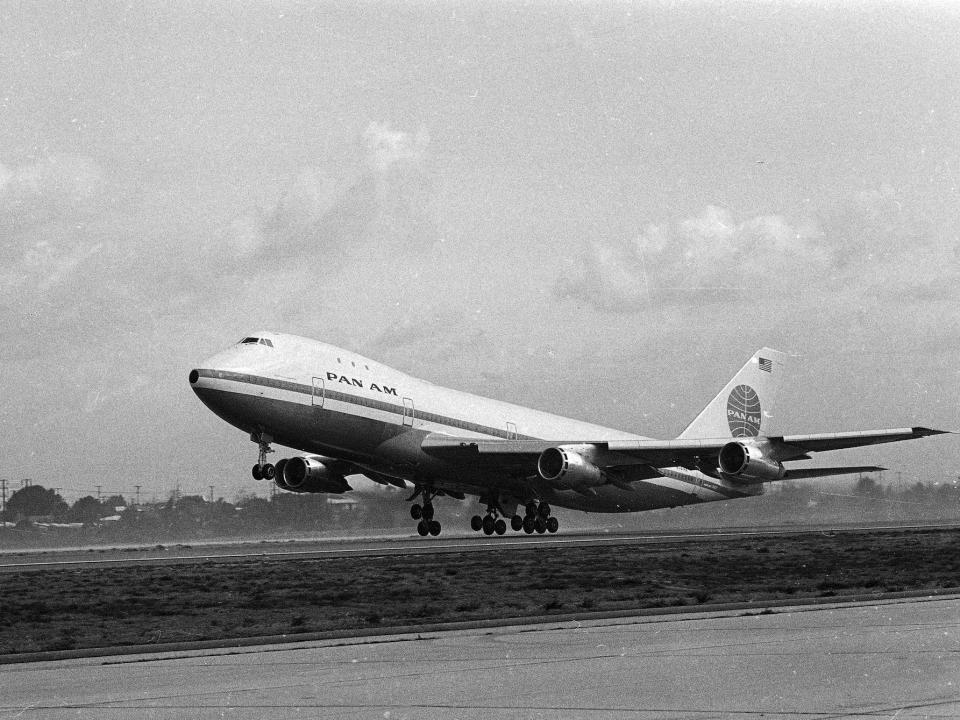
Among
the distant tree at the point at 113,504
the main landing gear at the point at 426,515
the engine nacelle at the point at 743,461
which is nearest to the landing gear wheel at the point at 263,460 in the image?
the main landing gear at the point at 426,515

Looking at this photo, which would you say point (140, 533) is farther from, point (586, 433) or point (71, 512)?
point (71, 512)

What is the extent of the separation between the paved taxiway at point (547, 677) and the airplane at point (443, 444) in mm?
26894

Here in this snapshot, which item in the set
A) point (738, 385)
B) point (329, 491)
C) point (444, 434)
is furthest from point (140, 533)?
point (738, 385)

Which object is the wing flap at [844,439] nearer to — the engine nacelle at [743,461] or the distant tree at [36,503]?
the engine nacelle at [743,461]

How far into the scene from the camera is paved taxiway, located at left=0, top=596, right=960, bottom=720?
8219 millimetres

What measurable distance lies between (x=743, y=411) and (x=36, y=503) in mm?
72111

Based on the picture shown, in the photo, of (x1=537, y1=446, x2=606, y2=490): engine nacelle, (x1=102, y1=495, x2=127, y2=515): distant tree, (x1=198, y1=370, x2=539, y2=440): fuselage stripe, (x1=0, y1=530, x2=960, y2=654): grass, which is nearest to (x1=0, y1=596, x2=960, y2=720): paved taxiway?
(x1=0, y1=530, x2=960, y2=654): grass

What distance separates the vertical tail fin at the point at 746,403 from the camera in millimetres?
59969

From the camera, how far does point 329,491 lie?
49.1 m

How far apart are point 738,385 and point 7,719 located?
182 ft

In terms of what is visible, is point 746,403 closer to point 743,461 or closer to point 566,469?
point 743,461

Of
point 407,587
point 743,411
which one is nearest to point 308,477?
point 743,411

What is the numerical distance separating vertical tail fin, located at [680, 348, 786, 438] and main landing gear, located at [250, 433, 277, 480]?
26.2 meters

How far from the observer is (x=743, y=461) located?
4272cm
